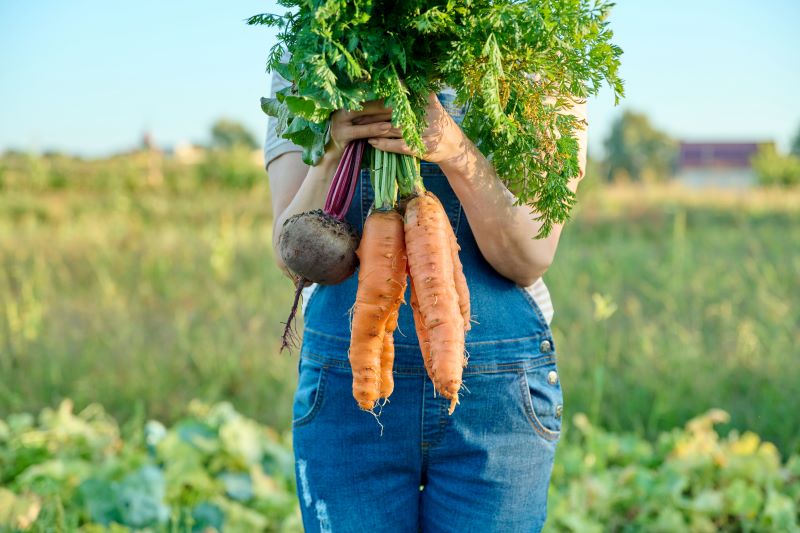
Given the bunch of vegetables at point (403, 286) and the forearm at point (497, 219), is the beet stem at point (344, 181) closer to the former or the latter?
the bunch of vegetables at point (403, 286)

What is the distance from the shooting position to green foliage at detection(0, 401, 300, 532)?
2.90 m

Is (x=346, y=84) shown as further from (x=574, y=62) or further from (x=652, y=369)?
(x=652, y=369)

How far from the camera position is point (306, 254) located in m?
1.39

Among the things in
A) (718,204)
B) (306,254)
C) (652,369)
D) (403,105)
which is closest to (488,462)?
(306,254)

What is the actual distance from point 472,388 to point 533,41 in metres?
0.75

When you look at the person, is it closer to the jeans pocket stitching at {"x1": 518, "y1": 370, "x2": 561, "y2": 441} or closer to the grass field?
the jeans pocket stitching at {"x1": 518, "y1": 370, "x2": 561, "y2": 441}

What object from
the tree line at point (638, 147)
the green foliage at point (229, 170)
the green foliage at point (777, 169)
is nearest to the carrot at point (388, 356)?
the green foliage at point (229, 170)

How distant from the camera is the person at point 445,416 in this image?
151 centimetres

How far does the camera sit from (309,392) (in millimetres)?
1604

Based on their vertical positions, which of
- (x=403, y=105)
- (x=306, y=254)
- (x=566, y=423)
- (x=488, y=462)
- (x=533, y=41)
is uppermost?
(x=533, y=41)

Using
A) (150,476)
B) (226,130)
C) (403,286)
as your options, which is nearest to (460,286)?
(403,286)

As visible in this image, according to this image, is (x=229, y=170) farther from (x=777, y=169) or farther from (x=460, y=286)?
(x=777, y=169)

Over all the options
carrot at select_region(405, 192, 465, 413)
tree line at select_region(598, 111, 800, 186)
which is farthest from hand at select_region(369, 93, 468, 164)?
tree line at select_region(598, 111, 800, 186)

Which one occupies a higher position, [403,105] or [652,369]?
[403,105]
